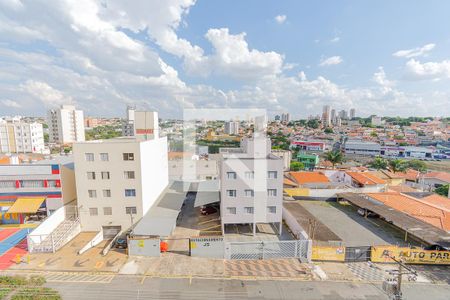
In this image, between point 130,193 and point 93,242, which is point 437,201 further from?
point 93,242

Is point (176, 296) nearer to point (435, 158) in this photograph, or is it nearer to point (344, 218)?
point (344, 218)

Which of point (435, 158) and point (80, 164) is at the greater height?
point (80, 164)

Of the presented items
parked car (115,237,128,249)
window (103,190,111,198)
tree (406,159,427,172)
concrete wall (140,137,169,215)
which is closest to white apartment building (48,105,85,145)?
concrete wall (140,137,169,215)

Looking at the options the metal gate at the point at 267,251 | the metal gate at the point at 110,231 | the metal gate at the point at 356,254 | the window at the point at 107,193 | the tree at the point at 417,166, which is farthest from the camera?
the tree at the point at 417,166

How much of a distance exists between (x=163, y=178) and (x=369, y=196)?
33.2 metres

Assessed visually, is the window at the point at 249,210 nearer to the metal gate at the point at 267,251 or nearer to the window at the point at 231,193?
the window at the point at 231,193

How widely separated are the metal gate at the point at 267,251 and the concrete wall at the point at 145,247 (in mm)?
6909

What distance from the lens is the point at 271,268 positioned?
63.4 ft

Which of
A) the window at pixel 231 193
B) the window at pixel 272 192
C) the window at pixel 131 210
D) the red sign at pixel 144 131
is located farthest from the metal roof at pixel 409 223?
the red sign at pixel 144 131

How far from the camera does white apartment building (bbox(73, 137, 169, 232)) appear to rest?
25.8 m

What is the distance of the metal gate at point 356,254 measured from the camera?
66.3 ft

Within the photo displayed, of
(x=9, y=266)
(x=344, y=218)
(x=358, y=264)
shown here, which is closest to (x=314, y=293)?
(x=358, y=264)

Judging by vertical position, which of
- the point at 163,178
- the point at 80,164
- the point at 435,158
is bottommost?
the point at 435,158

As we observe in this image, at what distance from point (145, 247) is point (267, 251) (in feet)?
39.5
